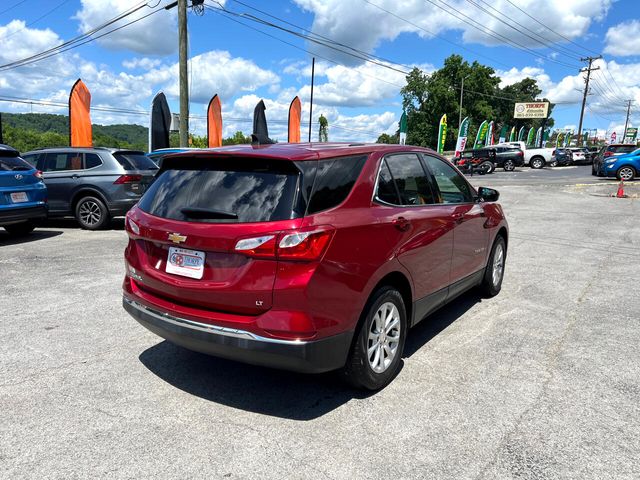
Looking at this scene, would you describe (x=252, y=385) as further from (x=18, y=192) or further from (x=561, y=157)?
(x=561, y=157)

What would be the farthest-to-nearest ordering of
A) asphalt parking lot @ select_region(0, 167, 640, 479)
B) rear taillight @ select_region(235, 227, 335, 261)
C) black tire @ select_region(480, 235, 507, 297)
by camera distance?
black tire @ select_region(480, 235, 507, 297) → rear taillight @ select_region(235, 227, 335, 261) → asphalt parking lot @ select_region(0, 167, 640, 479)

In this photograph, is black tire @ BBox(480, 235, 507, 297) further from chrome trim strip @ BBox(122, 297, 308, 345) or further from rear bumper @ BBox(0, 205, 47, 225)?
rear bumper @ BBox(0, 205, 47, 225)

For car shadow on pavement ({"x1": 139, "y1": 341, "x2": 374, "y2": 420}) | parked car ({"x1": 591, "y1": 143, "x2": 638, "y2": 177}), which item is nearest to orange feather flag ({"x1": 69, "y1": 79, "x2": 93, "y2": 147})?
car shadow on pavement ({"x1": 139, "y1": 341, "x2": 374, "y2": 420})

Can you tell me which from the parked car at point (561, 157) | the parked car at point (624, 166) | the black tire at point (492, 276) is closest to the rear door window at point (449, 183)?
the black tire at point (492, 276)

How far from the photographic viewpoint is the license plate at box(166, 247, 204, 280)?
2.97 meters

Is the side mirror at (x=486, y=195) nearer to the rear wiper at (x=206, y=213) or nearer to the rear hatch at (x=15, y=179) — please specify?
the rear wiper at (x=206, y=213)

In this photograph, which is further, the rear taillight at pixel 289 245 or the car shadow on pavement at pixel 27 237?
the car shadow on pavement at pixel 27 237

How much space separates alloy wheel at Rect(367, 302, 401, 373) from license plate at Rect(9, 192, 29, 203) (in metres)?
7.56

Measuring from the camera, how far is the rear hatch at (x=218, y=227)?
2.78 metres

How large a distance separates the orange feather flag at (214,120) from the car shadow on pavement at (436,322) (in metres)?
20.1

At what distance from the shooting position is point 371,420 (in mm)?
2992

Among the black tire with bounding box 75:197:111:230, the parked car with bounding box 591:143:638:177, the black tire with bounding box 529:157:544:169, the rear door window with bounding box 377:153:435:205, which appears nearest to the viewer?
the rear door window with bounding box 377:153:435:205

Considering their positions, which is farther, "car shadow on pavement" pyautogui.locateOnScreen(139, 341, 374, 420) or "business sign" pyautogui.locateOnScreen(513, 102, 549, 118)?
"business sign" pyautogui.locateOnScreen(513, 102, 549, 118)

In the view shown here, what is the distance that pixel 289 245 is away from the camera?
2703 millimetres
